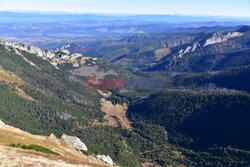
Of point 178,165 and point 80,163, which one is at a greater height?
point 80,163

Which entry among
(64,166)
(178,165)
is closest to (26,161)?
(64,166)

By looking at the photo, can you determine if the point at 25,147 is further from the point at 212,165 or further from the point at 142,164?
the point at 212,165

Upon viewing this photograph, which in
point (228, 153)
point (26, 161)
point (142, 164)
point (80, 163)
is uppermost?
point (26, 161)

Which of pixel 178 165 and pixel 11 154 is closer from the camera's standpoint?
pixel 11 154

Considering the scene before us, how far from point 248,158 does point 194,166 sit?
48430 millimetres

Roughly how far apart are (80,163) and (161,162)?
13749 cm

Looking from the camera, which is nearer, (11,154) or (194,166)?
(11,154)

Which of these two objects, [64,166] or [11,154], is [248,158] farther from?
[11,154]

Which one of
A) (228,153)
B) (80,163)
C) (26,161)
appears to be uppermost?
(26,161)

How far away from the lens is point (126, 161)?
183750 mm

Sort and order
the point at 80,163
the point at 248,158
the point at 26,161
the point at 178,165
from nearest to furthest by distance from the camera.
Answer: the point at 26,161, the point at 80,163, the point at 248,158, the point at 178,165

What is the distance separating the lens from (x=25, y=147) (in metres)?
82.7

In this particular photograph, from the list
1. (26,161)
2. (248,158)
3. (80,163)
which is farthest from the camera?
(248,158)

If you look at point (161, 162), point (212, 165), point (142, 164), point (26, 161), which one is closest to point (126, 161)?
point (142, 164)
